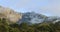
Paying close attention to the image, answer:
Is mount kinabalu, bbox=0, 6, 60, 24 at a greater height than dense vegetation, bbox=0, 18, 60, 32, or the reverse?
mount kinabalu, bbox=0, 6, 60, 24

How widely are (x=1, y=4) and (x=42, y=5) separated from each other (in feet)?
1.18

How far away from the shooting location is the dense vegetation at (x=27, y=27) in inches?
43.8

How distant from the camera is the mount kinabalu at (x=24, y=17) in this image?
3.79 ft

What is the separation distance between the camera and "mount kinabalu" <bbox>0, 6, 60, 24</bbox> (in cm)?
116

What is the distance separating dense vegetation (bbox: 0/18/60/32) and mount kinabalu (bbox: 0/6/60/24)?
4 centimetres

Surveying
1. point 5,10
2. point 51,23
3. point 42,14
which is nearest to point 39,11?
point 42,14

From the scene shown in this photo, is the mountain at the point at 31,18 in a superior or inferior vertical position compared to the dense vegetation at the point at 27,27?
superior

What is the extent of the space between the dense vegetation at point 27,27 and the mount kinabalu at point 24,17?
0.12ft

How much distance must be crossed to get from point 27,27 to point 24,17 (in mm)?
96

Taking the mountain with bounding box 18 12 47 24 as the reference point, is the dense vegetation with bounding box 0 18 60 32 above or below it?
below

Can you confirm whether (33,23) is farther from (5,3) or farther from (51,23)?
(5,3)

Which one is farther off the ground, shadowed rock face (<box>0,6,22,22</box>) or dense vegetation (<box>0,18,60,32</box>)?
shadowed rock face (<box>0,6,22,22</box>)

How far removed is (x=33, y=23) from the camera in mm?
1196

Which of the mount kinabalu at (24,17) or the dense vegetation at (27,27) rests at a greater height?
the mount kinabalu at (24,17)
